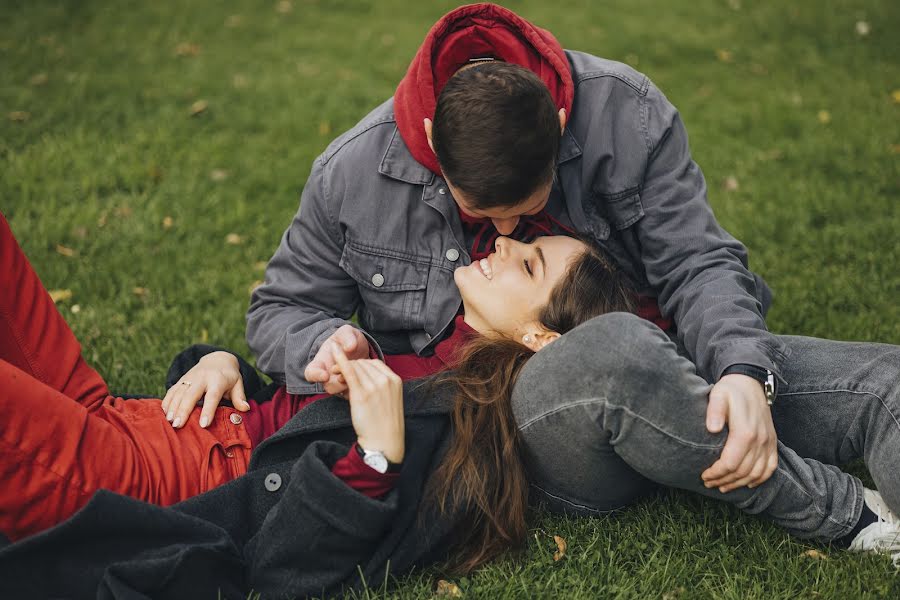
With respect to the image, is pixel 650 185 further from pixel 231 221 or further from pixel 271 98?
pixel 271 98

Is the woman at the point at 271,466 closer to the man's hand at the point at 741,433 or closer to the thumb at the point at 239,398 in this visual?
the thumb at the point at 239,398

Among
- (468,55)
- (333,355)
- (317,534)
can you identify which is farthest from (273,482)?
(468,55)

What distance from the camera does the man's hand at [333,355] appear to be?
2602 millimetres

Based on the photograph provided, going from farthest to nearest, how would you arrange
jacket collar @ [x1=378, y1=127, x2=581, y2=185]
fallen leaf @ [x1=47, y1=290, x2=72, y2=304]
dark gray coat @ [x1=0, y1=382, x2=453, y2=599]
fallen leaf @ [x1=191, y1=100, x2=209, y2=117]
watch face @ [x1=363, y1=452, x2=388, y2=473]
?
fallen leaf @ [x1=191, y1=100, x2=209, y2=117] < fallen leaf @ [x1=47, y1=290, x2=72, y2=304] < jacket collar @ [x1=378, y1=127, x2=581, y2=185] < watch face @ [x1=363, y1=452, x2=388, y2=473] < dark gray coat @ [x1=0, y1=382, x2=453, y2=599]

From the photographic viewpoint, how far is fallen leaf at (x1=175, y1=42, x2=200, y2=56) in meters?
7.23

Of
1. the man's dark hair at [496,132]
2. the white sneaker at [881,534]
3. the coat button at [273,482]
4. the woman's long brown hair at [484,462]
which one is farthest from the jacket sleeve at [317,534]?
the white sneaker at [881,534]

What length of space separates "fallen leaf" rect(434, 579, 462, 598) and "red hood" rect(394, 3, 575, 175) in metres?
1.35

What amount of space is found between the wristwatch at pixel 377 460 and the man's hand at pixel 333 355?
0.92 ft

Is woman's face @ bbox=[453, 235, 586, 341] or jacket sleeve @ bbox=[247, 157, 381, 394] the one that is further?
jacket sleeve @ bbox=[247, 157, 381, 394]

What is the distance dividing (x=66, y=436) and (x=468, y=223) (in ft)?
4.83

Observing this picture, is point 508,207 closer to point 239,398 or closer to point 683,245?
point 683,245

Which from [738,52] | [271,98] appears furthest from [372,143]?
[738,52]

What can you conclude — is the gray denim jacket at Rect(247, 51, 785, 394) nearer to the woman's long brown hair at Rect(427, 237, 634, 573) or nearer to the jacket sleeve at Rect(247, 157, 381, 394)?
the jacket sleeve at Rect(247, 157, 381, 394)

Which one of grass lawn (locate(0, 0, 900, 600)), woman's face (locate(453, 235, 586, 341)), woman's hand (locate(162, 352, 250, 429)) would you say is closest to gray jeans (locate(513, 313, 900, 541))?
grass lawn (locate(0, 0, 900, 600))
